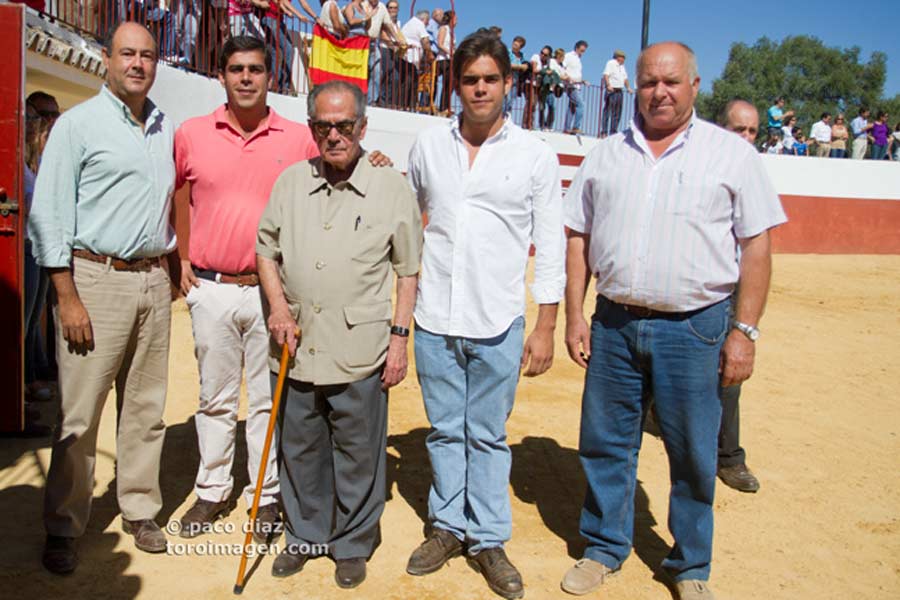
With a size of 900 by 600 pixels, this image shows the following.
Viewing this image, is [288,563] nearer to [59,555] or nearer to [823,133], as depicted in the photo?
[59,555]

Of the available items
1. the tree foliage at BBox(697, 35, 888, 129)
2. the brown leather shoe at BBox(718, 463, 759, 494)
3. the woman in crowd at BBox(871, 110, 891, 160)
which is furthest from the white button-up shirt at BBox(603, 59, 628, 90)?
the tree foliage at BBox(697, 35, 888, 129)

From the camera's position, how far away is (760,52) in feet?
199

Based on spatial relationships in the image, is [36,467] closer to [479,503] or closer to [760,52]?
[479,503]

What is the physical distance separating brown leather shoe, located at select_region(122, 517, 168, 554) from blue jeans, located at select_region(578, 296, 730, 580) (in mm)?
1901

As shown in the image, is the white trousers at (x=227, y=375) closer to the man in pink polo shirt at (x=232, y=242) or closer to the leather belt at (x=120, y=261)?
the man in pink polo shirt at (x=232, y=242)

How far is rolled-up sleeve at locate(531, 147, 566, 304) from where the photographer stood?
11.0 ft

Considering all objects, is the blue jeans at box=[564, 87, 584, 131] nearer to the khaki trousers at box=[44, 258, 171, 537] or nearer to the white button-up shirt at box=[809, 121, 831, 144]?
the white button-up shirt at box=[809, 121, 831, 144]

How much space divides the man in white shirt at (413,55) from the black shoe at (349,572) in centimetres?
1178

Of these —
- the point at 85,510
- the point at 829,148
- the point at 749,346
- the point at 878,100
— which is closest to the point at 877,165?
the point at 829,148

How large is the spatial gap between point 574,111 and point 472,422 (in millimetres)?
14817

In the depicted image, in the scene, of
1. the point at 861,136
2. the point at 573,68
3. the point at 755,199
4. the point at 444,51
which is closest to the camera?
the point at 755,199

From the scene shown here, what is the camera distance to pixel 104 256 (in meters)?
3.32

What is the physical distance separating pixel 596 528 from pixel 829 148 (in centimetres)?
2192

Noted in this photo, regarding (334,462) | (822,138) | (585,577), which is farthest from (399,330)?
(822,138)
